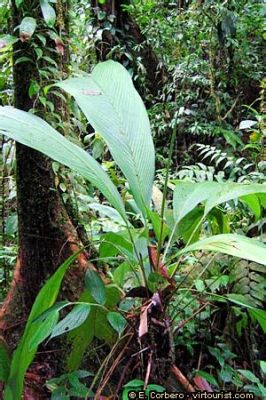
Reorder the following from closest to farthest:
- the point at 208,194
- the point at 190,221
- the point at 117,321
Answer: the point at 117,321, the point at 208,194, the point at 190,221

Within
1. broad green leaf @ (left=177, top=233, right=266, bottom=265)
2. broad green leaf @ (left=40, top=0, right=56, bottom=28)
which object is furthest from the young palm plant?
broad green leaf @ (left=40, top=0, right=56, bottom=28)

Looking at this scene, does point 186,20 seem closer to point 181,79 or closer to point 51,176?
point 181,79

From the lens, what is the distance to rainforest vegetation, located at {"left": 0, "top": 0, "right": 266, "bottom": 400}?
1007 mm

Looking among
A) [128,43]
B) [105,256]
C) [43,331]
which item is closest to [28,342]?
[43,331]

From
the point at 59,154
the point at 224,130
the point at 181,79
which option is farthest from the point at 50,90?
the point at 181,79

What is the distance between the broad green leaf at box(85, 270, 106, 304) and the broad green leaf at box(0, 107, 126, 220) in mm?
168

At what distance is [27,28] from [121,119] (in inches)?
17.9

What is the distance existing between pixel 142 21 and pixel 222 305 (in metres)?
3.54

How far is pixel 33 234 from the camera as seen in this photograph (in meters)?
1.39

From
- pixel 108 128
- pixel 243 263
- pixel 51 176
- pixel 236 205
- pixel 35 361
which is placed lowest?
pixel 35 361

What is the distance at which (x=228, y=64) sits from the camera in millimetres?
4152

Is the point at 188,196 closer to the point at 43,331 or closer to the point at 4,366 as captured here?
the point at 43,331

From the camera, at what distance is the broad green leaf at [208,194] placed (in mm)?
1058

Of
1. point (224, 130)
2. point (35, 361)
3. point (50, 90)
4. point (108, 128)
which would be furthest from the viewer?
point (224, 130)
